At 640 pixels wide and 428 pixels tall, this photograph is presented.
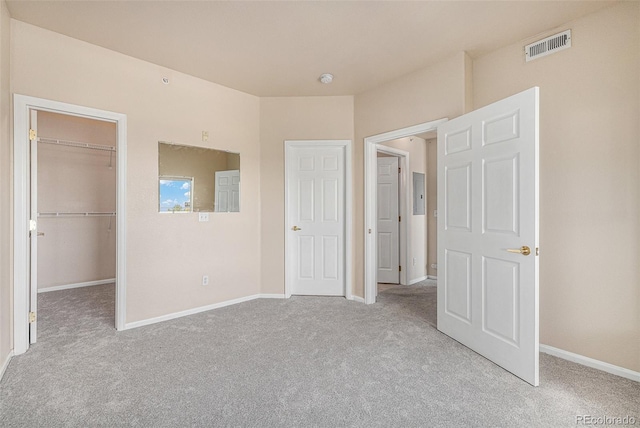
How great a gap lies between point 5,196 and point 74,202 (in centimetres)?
279

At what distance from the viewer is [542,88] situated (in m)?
2.54

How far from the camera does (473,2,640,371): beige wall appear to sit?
214cm

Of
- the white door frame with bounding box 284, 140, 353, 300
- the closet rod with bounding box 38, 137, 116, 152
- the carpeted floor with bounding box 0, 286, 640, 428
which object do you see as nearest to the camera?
the carpeted floor with bounding box 0, 286, 640, 428

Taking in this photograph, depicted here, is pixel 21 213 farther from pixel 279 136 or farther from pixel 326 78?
pixel 326 78

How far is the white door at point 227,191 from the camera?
367cm

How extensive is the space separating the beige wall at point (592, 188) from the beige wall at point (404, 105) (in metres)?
0.58

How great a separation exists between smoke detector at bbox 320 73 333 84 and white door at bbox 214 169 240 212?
1504mm

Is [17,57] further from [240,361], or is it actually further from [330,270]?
[330,270]

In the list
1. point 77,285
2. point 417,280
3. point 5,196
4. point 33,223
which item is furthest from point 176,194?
point 417,280

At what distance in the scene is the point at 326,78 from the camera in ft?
11.1

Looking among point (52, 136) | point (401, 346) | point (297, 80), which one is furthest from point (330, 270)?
point (52, 136)

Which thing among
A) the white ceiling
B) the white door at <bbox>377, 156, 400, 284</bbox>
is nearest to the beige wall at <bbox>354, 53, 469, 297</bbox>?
the white ceiling

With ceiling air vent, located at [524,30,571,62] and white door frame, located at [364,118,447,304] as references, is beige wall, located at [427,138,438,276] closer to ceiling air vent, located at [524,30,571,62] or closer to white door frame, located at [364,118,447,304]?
white door frame, located at [364,118,447,304]

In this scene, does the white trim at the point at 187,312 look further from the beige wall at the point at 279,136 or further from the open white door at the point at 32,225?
the open white door at the point at 32,225
